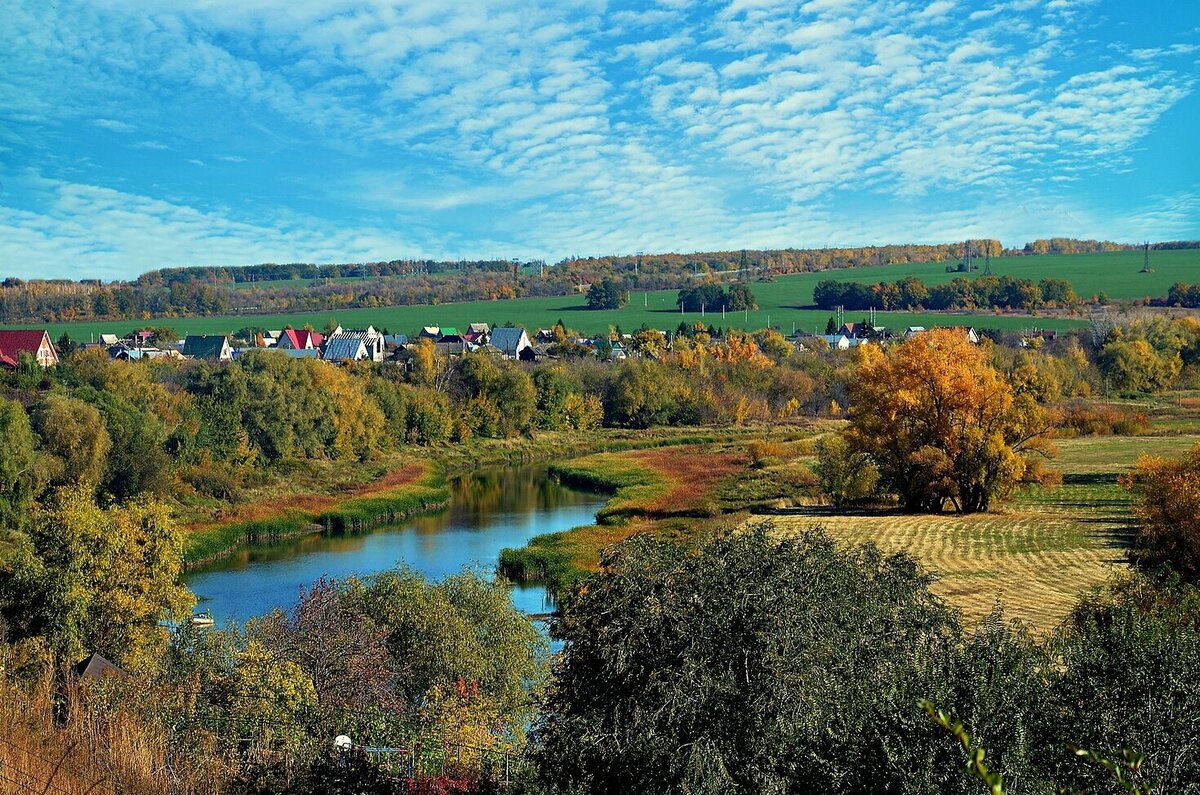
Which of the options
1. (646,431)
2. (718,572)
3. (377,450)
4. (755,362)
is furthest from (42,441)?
(755,362)

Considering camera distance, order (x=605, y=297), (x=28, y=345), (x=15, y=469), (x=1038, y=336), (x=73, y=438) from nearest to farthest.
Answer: (x=15, y=469), (x=73, y=438), (x=28, y=345), (x=1038, y=336), (x=605, y=297)

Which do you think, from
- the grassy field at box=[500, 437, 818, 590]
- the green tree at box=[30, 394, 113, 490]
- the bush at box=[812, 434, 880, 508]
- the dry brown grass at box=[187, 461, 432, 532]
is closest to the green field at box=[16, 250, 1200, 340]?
the grassy field at box=[500, 437, 818, 590]

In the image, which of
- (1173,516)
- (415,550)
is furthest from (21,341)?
(1173,516)

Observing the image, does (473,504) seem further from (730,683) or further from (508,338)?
(508,338)

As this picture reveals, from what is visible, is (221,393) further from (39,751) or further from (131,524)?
(39,751)

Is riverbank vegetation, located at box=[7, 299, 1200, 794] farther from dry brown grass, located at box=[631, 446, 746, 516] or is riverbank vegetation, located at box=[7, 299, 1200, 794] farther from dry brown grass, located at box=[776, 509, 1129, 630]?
dry brown grass, located at box=[631, 446, 746, 516]

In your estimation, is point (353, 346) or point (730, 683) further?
point (353, 346)

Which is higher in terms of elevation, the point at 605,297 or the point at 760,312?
the point at 605,297

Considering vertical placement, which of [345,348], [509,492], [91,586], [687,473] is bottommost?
[509,492]
